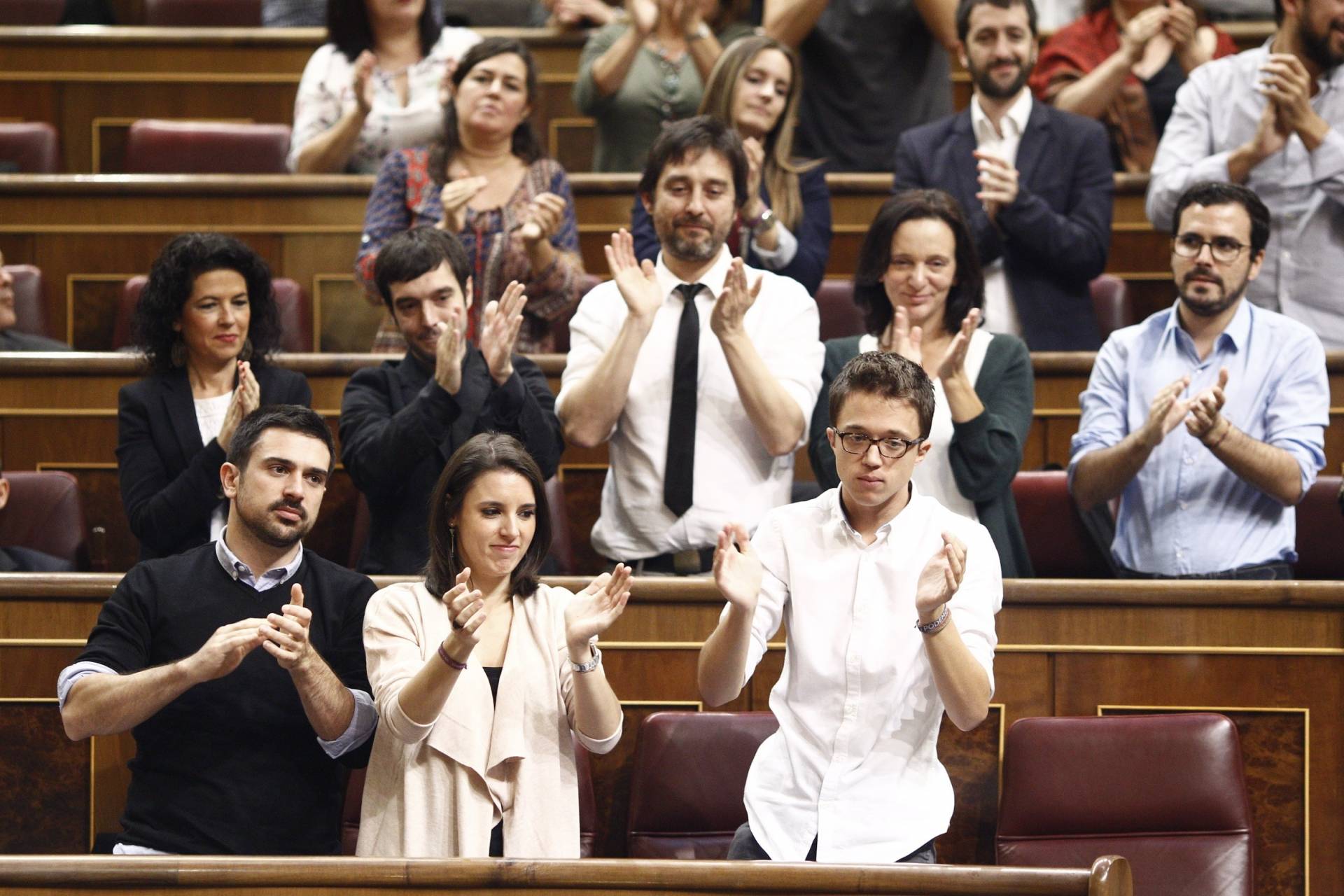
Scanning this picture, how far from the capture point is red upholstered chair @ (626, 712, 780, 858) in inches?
82.2

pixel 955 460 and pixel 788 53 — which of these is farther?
pixel 788 53

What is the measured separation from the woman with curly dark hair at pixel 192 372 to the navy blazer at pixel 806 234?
2.17 feet

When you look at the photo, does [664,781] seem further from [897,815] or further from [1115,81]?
[1115,81]

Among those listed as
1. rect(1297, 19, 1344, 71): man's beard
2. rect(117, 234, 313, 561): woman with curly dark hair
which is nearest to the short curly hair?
rect(117, 234, 313, 561): woman with curly dark hair

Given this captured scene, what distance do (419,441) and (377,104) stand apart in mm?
1455

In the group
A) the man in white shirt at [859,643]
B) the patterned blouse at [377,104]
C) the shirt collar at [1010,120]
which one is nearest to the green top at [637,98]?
the patterned blouse at [377,104]

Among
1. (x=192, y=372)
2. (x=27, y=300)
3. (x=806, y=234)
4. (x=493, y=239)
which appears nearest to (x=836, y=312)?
(x=806, y=234)

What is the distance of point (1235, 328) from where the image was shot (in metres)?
2.52

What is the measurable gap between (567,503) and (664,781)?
863 millimetres

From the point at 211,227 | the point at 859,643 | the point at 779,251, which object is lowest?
the point at 859,643

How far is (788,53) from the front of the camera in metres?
3.03

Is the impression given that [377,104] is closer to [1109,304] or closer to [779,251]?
[779,251]

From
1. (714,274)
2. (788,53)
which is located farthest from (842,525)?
(788,53)

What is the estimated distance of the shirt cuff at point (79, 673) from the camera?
187 centimetres
